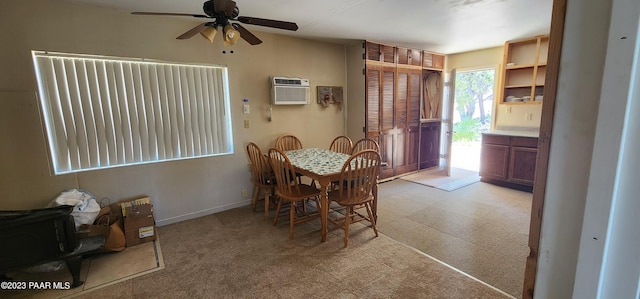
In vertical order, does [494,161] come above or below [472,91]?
below

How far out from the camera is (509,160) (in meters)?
4.38

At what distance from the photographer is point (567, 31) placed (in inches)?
16.5

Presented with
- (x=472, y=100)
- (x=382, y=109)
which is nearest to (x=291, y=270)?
(x=382, y=109)

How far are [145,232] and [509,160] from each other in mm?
5149

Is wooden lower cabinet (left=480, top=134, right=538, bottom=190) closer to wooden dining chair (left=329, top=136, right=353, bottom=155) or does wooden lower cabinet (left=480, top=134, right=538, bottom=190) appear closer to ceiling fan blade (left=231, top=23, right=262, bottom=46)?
wooden dining chair (left=329, top=136, right=353, bottom=155)

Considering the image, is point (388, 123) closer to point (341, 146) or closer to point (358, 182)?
point (341, 146)

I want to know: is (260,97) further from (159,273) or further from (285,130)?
(159,273)

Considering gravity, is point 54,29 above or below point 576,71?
above

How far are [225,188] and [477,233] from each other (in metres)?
3.08

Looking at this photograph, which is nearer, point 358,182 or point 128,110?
point 358,182

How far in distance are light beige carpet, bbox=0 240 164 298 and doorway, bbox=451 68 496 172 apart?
5610 millimetres

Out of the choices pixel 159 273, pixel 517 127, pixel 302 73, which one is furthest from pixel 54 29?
pixel 517 127

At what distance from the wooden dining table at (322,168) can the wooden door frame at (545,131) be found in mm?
2155

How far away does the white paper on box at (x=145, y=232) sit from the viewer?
9.32 ft
